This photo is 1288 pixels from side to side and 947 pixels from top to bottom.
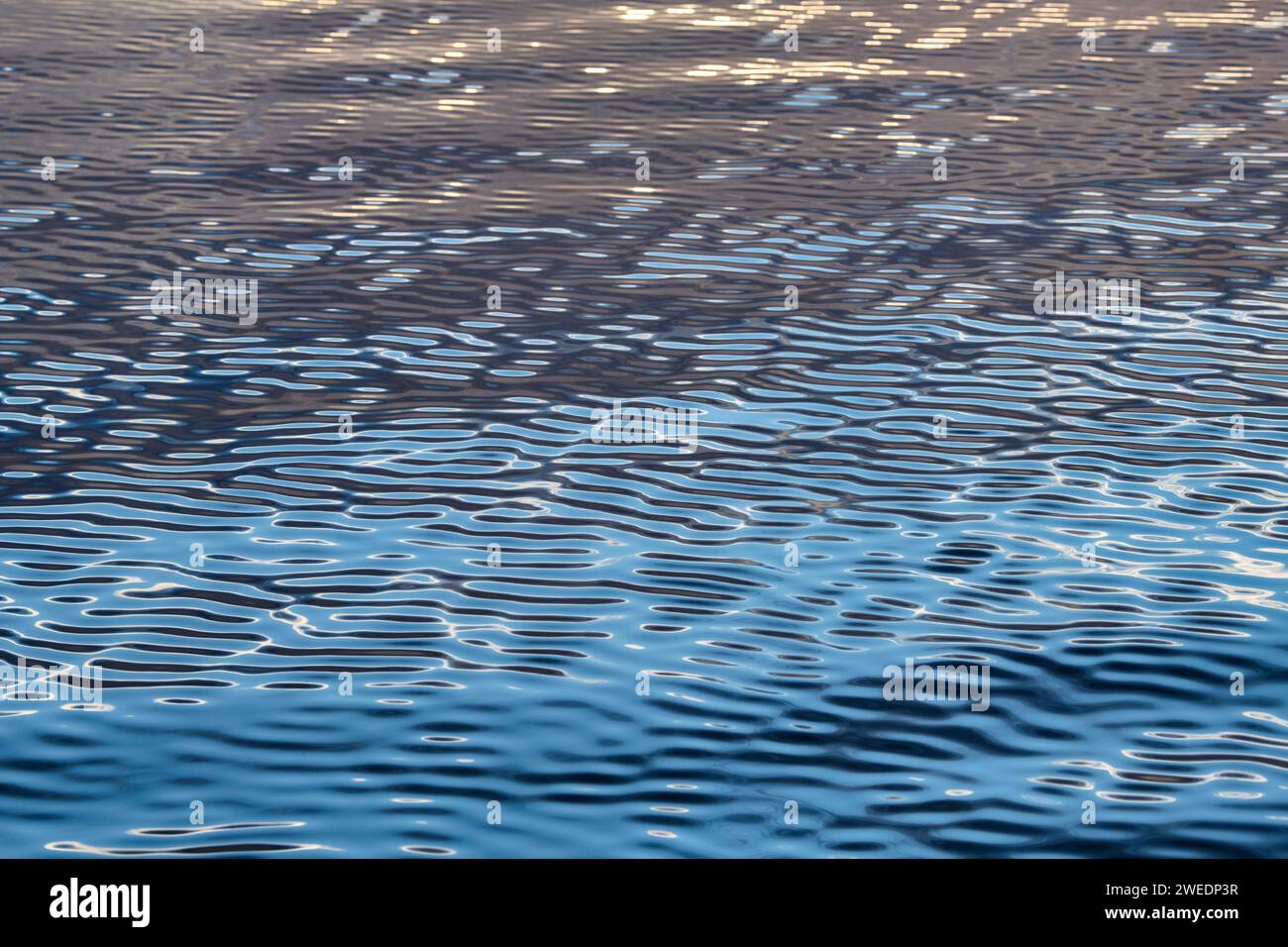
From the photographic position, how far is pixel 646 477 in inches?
442

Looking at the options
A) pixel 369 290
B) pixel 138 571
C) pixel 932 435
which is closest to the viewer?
pixel 138 571

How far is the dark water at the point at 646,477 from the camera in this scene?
8016 mm

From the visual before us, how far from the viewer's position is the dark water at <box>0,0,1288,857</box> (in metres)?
8.02

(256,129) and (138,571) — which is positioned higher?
(256,129)

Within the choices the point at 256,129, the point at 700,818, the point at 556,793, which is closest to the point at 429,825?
the point at 556,793
